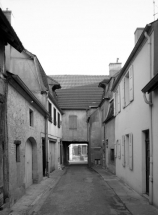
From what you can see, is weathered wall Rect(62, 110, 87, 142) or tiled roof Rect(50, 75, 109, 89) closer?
weathered wall Rect(62, 110, 87, 142)

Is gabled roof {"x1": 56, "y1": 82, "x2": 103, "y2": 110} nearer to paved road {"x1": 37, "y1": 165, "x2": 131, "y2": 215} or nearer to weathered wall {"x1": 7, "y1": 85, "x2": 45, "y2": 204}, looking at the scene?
weathered wall {"x1": 7, "y1": 85, "x2": 45, "y2": 204}

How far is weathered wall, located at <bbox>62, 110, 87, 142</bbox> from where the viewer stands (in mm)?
29578

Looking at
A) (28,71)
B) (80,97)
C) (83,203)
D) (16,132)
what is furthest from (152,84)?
(80,97)

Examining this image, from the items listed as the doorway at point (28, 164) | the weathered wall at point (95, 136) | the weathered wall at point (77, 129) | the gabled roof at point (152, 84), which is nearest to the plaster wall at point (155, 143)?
the gabled roof at point (152, 84)

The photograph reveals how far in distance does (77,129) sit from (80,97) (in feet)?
12.8

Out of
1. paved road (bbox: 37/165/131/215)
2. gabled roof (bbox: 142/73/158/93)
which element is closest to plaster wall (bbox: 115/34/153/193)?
gabled roof (bbox: 142/73/158/93)

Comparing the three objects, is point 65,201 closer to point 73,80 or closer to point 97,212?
point 97,212

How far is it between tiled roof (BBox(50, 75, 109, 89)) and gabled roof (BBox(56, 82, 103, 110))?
0.81 metres

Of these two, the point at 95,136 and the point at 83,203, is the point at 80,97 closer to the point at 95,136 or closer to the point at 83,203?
the point at 95,136

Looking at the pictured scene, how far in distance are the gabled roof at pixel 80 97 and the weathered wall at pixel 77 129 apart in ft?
1.77

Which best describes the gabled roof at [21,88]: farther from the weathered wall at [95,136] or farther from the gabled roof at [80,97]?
the gabled roof at [80,97]

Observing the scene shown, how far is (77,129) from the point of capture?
98.0ft

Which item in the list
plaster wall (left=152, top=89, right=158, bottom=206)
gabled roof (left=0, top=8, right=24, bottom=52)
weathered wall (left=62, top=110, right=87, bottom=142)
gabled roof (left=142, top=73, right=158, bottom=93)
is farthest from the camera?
weathered wall (left=62, top=110, right=87, bottom=142)

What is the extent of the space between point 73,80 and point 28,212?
2744 cm
